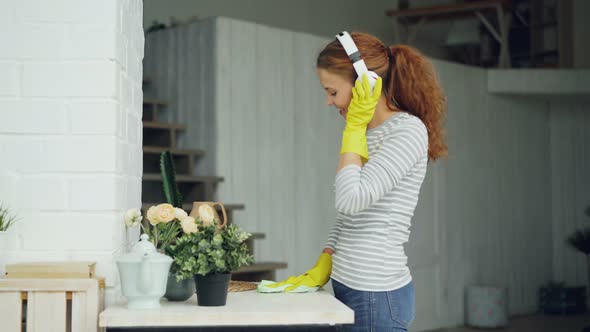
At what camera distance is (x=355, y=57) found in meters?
1.79

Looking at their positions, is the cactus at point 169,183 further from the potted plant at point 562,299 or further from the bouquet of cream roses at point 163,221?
the potted plant at point 562,299

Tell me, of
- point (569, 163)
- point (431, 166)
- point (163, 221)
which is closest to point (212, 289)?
point (163, 221)

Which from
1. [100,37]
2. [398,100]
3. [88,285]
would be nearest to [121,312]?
[88,285]

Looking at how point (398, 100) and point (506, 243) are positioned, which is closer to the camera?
point (398, 100)

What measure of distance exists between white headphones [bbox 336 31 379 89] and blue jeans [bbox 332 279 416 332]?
1.47 feet

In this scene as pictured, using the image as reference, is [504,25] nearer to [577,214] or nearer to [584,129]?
[584,129]

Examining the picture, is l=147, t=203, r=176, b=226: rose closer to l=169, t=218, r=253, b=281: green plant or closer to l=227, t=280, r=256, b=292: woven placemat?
l=169, t=218, r=253, b=281: green plant

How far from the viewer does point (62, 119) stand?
5.96 ft

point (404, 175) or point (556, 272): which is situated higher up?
point (404, 175)

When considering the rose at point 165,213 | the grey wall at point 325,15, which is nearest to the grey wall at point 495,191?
the grey wall at point 325,15

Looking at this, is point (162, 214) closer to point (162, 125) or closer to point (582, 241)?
point (162, 125)

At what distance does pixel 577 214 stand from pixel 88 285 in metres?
7.37

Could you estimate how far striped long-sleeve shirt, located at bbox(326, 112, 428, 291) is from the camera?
5.67ft

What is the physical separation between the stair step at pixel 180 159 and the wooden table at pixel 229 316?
12.1ft
